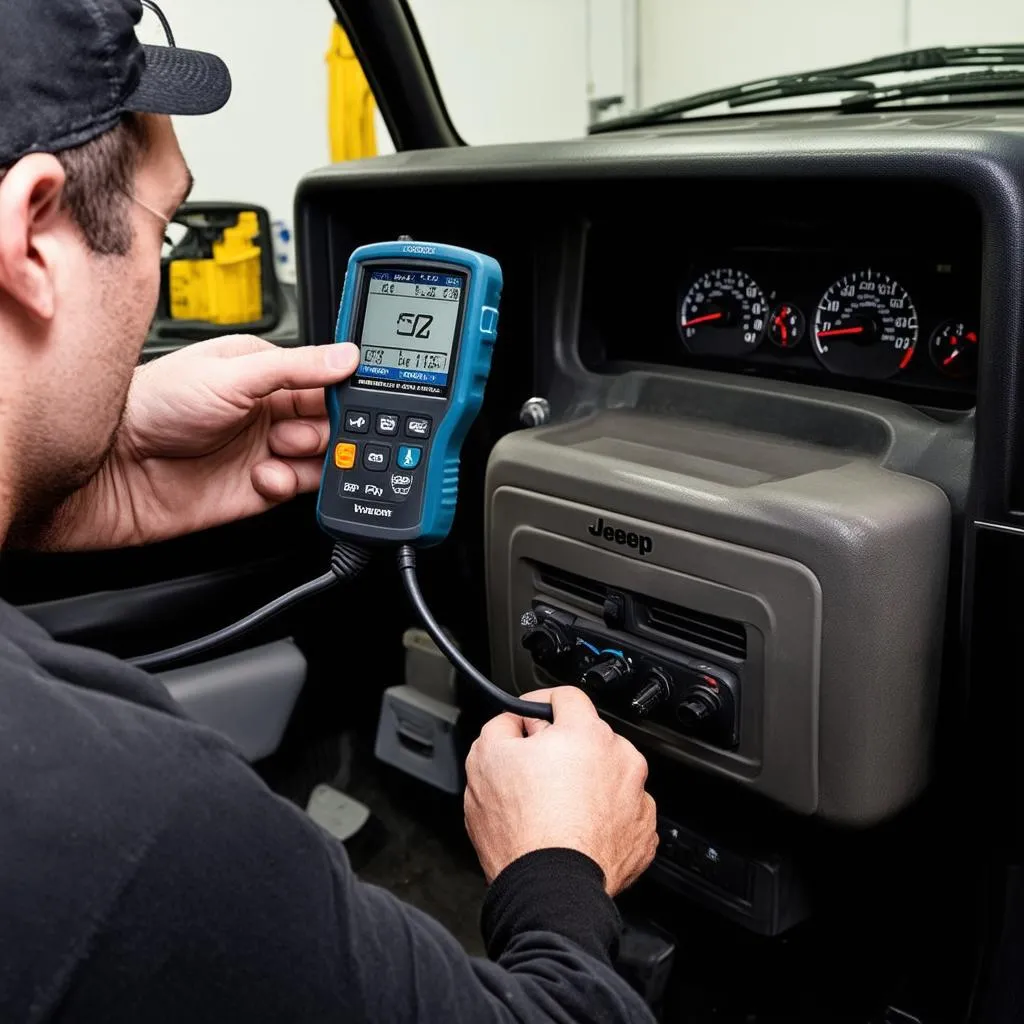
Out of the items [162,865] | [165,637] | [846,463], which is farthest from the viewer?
[165,637]

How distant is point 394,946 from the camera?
1.80ft

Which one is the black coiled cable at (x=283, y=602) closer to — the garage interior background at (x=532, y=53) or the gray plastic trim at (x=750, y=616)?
the gray plastic trim at (x=750, y=616)

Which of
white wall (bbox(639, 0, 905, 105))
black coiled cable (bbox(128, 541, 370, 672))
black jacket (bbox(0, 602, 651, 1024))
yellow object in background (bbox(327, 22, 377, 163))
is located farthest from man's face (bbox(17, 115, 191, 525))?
white wall (bbox(639, 0, 905, 105))

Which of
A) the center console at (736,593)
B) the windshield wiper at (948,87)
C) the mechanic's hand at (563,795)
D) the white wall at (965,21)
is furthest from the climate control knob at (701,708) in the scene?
the white wall at (965,21)

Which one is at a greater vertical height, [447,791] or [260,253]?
[260,253]

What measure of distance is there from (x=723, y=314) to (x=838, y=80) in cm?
30

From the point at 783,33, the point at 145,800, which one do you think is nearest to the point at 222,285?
the point at 145,800

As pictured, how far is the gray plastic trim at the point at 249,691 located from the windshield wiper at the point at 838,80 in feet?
2.24

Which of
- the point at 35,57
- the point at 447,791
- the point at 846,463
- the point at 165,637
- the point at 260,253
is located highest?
the point at 35,57

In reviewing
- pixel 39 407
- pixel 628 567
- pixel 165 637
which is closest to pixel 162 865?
pixel 39 407

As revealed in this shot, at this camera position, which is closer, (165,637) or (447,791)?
(165,637)

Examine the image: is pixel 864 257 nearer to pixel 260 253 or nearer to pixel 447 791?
pixel 447 791

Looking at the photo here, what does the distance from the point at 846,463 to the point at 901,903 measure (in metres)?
0.42

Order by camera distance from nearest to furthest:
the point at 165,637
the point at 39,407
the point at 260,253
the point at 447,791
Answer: the point at 39,407 → the point at 165,637 → the point at 447,791 → the point at 260,253
